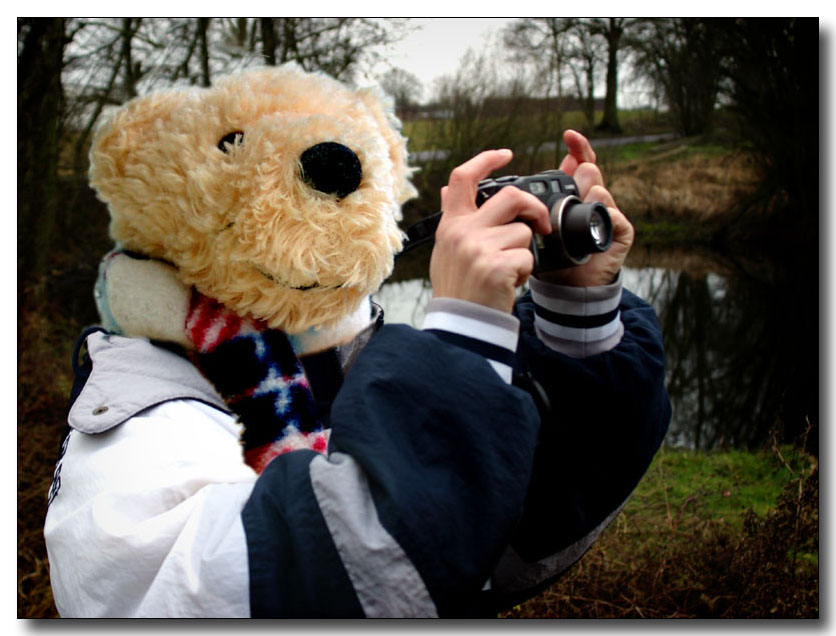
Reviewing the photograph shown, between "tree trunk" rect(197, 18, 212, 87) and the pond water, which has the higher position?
"tree trunk" rect(197, 18, 212, 87)

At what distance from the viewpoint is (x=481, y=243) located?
1.87 feet

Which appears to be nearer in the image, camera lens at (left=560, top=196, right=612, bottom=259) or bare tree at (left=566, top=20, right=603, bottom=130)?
camera lens at (left=560, top=196, right=612, bottom=259)

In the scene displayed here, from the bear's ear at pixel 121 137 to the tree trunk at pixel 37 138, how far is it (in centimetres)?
155

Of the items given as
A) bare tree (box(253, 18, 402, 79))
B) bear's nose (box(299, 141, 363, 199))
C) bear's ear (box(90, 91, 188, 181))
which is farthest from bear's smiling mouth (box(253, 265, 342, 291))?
bare tree (box(253, 18, 402, 79))

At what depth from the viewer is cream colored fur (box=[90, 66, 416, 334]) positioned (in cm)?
71

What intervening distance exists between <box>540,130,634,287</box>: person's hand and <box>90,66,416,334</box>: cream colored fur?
22cm

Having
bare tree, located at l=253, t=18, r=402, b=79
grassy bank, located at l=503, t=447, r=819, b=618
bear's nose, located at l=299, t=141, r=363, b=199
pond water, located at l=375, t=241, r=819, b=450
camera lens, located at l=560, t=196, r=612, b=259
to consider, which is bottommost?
grassy bank, located at l=503, t=447, r=819, b=618

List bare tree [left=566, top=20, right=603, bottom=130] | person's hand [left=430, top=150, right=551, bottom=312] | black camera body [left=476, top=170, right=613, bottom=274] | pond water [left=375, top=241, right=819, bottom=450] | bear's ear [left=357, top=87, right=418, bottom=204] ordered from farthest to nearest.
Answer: pond water [left=375, top=241, right=819, bottom=450] → bare tree [left=566, top=20, right=603, bottom=130] → bear's ear [left=357, top=87, right=418, bottom=204] → black camera body [left=476, top=170, right=613, bottom=274] → person's hand [left=430, top=150, right=551, bottom=312]

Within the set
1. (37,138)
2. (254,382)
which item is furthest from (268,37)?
(37,138)

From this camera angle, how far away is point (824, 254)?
1312 millimetres

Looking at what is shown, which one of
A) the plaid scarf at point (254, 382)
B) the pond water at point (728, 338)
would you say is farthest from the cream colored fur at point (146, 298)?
the pond water at point (728, 338)

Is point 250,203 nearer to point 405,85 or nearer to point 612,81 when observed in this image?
point 405,85

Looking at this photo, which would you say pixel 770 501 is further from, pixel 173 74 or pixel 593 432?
pixel 173 74

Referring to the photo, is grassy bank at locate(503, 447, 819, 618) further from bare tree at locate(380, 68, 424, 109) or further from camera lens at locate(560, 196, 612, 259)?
bare tree at locate(380, 68, 424, 109)
